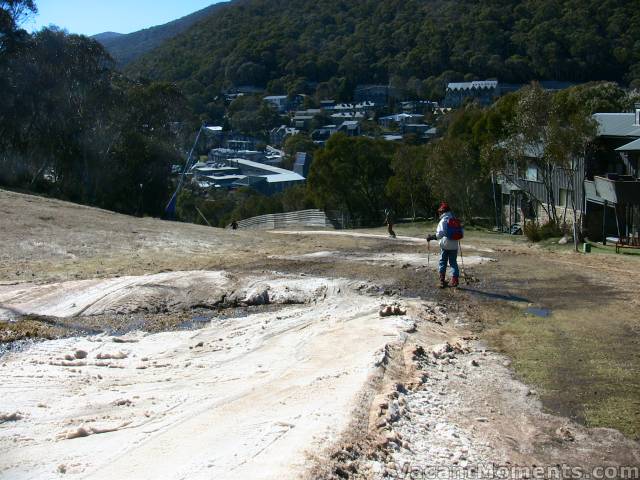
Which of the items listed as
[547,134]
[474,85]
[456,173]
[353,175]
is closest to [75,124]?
[353,175]

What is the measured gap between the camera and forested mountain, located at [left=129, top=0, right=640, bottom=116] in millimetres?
113625

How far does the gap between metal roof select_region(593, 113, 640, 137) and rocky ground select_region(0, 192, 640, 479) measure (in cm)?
Answer: 1497

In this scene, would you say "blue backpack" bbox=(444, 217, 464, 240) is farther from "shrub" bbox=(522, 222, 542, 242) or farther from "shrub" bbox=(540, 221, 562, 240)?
"shrub" bbox=(540, 221, 562, 240)

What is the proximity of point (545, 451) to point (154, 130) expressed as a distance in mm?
44005

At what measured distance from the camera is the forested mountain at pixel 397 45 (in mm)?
113625

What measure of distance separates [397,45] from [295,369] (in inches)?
5723

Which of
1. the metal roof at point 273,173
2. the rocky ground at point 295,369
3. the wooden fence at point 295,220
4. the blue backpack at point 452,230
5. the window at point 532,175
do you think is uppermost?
the metal roof at point 273,173

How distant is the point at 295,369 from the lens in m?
8.91

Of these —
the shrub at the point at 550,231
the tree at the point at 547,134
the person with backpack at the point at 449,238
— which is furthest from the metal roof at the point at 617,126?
the person with backpack at the point at 449,238

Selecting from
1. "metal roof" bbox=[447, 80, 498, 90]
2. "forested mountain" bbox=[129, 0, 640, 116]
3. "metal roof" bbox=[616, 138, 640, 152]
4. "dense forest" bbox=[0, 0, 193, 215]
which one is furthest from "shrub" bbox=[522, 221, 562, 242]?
"metal roof" bbox=[447, 80, 498, 90]

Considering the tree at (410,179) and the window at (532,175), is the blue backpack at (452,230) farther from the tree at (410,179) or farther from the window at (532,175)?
the tree at (410,179)

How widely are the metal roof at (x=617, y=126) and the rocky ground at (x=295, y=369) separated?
589 inches

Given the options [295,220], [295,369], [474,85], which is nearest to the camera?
[295,369]

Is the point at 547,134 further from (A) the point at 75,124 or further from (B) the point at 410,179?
(A) the point at 75,124
